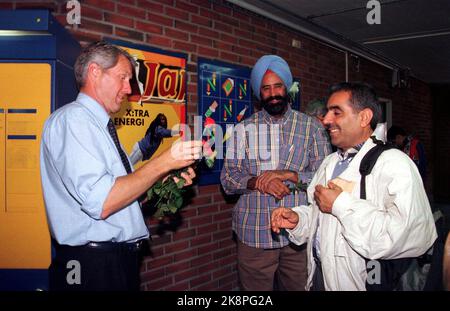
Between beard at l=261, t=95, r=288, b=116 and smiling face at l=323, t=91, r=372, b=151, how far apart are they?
2.98 ft

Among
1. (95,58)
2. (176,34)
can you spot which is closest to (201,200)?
(176,34)

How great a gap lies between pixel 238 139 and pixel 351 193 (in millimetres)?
1383

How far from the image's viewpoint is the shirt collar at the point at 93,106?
1.87m

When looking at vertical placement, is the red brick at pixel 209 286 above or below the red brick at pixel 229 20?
below

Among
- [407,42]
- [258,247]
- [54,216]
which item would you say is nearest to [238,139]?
[258,247]

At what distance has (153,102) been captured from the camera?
10.5ft

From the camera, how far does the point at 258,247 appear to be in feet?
9.39

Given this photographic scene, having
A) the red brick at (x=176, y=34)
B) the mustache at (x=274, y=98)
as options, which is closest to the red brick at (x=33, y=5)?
the red brick at (x=176, y=34)

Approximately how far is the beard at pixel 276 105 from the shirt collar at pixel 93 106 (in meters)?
1.54

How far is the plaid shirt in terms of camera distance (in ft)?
9.48

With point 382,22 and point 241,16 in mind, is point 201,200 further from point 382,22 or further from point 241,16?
point 382,22

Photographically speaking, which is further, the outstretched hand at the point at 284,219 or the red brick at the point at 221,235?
the red brick at the point at 221,235

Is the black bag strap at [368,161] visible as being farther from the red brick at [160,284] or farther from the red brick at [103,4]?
the red brick at [103,4]

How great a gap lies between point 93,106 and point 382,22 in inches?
161
